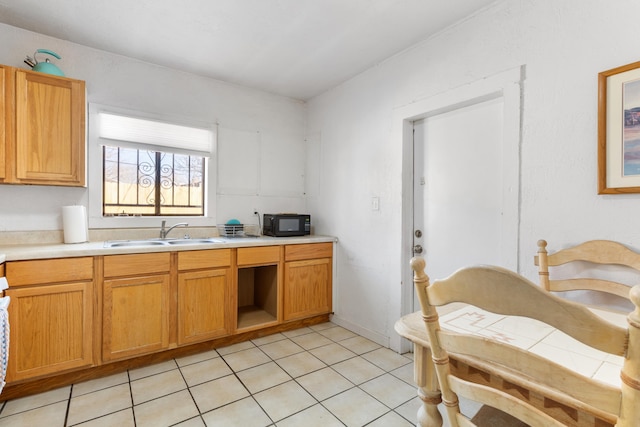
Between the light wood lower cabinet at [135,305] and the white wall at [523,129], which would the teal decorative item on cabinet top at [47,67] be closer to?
the light wood lower cabinet at [135,305]

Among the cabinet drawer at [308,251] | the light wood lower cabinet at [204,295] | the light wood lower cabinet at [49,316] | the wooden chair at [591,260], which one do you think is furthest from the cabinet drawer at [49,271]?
the wooden chair at [591,260]

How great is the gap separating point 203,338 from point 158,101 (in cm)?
223

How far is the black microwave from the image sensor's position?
3.24 metres

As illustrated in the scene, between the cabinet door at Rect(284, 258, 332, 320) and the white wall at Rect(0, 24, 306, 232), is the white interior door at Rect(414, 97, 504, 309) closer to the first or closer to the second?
the cabinet door at Rect(284, 258, 332, 320)

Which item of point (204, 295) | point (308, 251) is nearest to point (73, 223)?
point (204, 295)

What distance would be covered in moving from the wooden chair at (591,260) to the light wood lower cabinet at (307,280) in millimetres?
1975

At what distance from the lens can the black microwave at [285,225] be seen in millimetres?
3242

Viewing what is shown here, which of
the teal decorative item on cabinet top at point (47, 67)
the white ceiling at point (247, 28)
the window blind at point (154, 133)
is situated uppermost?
the white ceiling at point (247, 28)

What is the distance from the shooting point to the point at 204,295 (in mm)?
2584

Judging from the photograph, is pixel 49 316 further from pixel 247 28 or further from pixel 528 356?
pixel 528 356

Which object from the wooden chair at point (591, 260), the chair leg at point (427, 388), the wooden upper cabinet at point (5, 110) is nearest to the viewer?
the chair leg at point (427, 388)

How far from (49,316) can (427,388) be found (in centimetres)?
233

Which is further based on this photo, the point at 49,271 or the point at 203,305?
the point at 203,305

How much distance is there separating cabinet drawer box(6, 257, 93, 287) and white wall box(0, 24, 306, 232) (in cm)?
67
